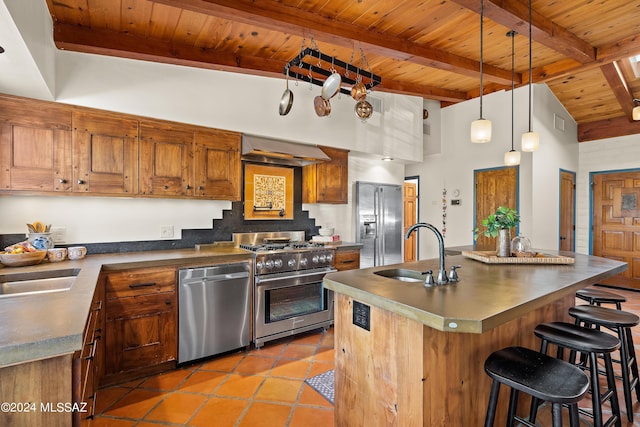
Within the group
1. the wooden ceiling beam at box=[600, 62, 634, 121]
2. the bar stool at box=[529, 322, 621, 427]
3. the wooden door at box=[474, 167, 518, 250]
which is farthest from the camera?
the wooden door at box=[474, 167, 518, 250]

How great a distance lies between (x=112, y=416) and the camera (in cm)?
211

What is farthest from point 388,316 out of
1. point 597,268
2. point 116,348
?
point 116,348

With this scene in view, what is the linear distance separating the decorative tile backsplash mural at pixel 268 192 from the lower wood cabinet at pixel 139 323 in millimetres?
1294

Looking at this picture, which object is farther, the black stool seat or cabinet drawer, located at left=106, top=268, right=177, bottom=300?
cabinet drawer, located at left=106, top=268, right=177, bottom=300

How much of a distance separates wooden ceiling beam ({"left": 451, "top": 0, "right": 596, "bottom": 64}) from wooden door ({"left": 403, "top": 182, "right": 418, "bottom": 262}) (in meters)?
3.29

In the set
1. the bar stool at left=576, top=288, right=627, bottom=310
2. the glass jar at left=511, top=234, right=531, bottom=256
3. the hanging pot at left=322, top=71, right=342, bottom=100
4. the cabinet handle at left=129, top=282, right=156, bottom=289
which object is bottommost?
the bar stool at left=576, top=288, right=627, bottom=310

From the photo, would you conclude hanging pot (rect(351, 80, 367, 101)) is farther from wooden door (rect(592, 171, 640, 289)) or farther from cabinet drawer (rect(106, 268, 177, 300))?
wooden door (rect(592, 171, 640, 289))

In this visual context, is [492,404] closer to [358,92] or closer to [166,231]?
[358,92]

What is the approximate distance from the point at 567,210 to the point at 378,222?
3.56 meters

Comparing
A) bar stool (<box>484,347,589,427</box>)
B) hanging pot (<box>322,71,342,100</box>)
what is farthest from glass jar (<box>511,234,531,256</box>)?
hanging pot (<box>322,71,342,100</box>)

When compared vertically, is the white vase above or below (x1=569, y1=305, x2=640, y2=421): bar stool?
above

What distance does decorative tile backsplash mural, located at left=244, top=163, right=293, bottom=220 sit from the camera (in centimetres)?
370

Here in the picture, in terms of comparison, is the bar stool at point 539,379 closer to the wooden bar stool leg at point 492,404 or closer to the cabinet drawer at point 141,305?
the wooden bar stool leg at point 492,404

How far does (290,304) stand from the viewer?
3303 millimetres
